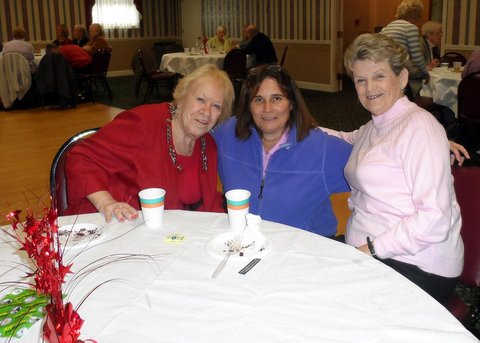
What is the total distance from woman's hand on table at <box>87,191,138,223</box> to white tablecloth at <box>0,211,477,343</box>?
0.17 m

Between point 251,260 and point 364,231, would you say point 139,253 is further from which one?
point 364,231

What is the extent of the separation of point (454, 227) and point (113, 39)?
44.1 feet

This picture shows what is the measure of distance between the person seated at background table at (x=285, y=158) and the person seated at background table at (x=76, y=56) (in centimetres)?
777

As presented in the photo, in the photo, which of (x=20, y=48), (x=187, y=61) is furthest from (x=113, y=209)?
(x=20, y=48)

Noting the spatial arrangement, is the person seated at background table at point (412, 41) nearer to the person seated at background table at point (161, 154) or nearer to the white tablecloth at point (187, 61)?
the person seated at background table at point (161, 154)

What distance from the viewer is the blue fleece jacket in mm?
2072

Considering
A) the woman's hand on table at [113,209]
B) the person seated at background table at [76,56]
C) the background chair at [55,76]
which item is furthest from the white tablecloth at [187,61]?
the woman's hand on table at [113,209]

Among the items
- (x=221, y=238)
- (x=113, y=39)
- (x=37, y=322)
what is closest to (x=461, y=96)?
(x=221, y=238)

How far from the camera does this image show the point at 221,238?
4.89 ft

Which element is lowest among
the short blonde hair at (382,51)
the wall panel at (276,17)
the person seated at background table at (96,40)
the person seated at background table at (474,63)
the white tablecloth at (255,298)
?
the white tablecloth at (255,298)

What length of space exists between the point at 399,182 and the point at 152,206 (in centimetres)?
82

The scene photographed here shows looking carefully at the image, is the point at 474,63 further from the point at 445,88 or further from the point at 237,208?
the point at 237,208

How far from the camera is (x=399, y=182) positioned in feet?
5.62

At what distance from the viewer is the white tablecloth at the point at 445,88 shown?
17.1 feet
